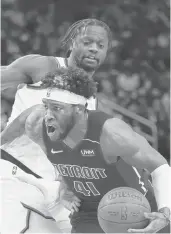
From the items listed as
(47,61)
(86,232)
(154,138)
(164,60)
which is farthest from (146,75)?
(86,232)

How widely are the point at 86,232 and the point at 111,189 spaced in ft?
1.44

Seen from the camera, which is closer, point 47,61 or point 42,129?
point 42,129

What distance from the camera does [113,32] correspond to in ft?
35.1

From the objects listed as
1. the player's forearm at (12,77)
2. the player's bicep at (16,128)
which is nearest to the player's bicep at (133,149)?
the player's bicep at (16,128)

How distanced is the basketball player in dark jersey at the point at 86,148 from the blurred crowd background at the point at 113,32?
537 centimetres

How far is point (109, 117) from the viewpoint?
4.43 metres

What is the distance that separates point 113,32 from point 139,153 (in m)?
6.70

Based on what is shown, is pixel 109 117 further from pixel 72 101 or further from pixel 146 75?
pixel 146 75

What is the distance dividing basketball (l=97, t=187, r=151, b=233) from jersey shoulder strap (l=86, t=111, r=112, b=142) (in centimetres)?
43

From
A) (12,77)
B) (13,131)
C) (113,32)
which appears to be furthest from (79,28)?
(113,32)

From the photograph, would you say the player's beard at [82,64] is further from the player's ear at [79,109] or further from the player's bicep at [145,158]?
the player's bicep at [145,158]

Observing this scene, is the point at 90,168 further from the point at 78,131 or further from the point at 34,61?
the point at 34,61

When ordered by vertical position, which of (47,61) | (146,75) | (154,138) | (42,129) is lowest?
(154,138)

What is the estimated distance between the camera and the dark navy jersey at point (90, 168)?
446 cm
